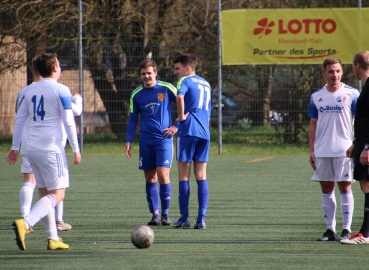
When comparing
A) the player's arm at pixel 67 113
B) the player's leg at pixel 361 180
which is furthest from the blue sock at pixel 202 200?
the player's arm at pixel 67 113

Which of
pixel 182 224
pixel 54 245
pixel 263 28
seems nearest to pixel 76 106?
pixel 54 245

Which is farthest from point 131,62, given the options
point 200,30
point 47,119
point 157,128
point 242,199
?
point 47,119

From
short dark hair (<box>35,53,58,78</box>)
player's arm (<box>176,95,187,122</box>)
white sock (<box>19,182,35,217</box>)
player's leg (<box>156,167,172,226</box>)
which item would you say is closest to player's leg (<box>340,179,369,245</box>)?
player's arm (<box>176,95,187,122</box>)

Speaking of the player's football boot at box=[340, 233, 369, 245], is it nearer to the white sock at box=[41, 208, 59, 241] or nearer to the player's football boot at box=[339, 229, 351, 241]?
the player's football boot at box=[339, 229, 351, 241]

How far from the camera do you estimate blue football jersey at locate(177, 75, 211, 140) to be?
857 cm

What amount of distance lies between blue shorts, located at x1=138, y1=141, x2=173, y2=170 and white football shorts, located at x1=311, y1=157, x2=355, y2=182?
2009 mm

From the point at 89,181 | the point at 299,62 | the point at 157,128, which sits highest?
the point at 299,62

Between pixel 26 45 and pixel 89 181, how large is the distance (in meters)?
7.25

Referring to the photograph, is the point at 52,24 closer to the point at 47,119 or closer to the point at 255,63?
the point at 255,63

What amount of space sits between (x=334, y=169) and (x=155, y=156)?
7.63 feet

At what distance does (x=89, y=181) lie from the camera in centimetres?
1344

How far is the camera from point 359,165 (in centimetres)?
711

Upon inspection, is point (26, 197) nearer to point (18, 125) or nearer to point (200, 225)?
point (18, 125)

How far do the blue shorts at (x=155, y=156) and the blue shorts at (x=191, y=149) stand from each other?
248 millimetres
